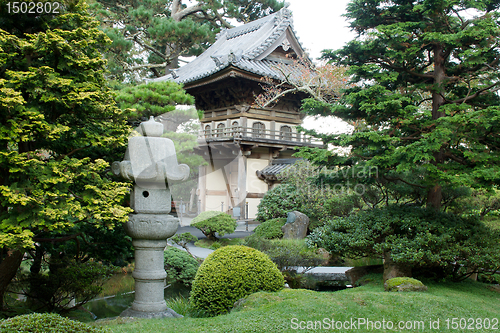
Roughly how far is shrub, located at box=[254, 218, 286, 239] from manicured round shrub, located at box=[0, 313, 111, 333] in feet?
27.2

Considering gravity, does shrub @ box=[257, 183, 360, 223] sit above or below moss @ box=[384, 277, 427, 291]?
above

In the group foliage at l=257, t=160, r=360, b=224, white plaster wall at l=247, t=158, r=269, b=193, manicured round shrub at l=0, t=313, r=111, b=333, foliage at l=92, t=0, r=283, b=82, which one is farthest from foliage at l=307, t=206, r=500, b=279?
white plaster wall at l=247, t=158, r=269, b=193

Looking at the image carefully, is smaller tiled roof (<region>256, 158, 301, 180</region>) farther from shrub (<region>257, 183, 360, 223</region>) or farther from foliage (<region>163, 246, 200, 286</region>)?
foliage (<region>163, 246, 200, 286</region>)

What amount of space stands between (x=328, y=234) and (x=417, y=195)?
2.06 metres

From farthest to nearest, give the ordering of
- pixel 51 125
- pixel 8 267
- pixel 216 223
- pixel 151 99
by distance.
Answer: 1. pixel 216 223
2. pixel 151 99
3. pixel 8 267
4. pixel 51 125

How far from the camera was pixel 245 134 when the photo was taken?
1549cm

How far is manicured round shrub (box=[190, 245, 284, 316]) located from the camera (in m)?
5.07

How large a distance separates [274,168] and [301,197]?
399cm

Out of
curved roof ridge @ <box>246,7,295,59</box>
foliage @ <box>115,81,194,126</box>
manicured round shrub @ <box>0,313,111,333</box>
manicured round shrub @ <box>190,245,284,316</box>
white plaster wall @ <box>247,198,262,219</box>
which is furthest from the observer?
white plaster wall @ <box>247,198,262,219</box>

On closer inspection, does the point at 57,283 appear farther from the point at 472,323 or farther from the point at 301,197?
the point at 301,197

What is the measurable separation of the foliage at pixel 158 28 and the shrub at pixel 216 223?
4.94 metres

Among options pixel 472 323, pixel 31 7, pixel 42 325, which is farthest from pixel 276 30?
pixel 42 325

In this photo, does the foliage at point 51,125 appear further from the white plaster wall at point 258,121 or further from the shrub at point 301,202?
the white plaster wall at point 258,121

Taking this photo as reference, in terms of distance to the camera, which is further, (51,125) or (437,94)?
(437,94)
